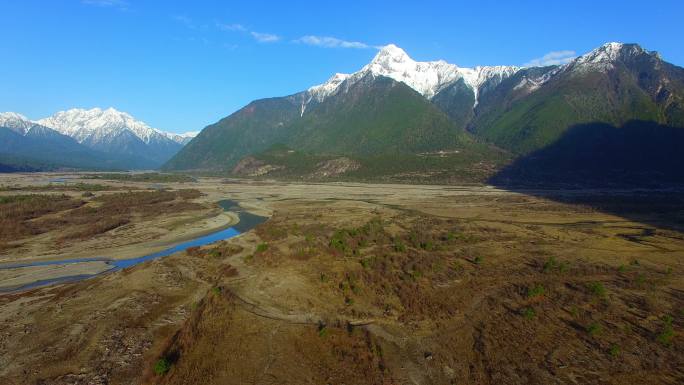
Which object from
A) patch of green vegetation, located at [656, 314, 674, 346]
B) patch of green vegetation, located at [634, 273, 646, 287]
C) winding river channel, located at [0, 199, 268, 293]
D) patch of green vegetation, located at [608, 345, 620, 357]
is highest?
patch of green vegetation, located at [634, 273, 646, 287]

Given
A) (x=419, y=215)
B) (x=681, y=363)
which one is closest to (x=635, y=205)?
(x=419, y=215)

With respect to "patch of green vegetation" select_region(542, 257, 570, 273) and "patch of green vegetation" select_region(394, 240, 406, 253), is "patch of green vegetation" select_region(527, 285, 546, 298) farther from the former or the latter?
"patch of green vegetation" select_region(394, 240, 406, 253)

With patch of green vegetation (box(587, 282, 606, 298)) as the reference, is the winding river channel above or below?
below

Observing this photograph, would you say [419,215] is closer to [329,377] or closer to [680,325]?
[680,325]

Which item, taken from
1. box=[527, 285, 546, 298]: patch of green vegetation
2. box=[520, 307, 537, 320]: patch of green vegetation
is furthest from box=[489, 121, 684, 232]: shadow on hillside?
box=[520, 307, 537, 320]: patch of green vegetation

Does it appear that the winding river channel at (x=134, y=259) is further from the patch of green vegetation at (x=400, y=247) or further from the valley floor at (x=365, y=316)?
the patch of green vegetation at (x=400, y=247)

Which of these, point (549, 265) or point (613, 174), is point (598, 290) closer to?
point (549, 265)

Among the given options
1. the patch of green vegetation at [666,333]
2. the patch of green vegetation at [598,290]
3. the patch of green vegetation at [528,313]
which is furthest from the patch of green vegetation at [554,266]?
the patch of green vegetation at [528,313]
